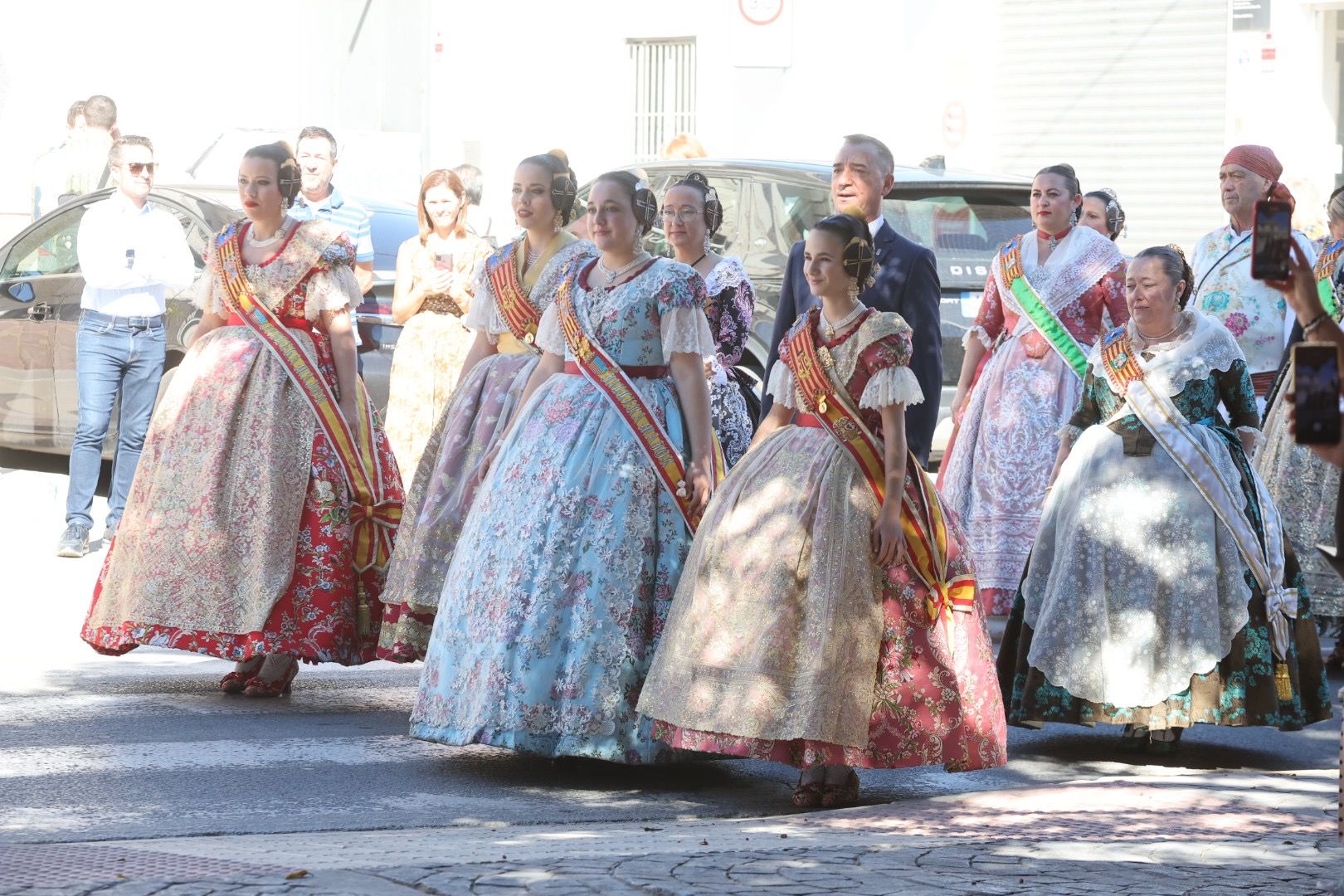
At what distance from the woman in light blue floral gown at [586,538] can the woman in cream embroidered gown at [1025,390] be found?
293 cm

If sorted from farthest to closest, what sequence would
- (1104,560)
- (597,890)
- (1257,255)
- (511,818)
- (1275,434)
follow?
1. (1275,434)
2. (1104,560)
3. (511,818)
4. (597,890)
5. (1257,255)

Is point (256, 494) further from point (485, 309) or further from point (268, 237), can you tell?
point (485, 309)

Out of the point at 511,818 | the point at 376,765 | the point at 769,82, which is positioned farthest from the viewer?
the point at 769,82

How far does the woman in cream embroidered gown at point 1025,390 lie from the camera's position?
31.5ft

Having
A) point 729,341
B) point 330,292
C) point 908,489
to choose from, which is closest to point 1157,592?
point 908,489

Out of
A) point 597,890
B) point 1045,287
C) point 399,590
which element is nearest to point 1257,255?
point 597,890

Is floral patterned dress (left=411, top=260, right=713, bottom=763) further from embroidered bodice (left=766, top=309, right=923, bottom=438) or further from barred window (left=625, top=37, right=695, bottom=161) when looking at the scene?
barred window (left=625, top=37, right=695, bottom=161)

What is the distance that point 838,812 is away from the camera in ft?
20.4

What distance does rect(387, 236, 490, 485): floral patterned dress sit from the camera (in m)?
11.0

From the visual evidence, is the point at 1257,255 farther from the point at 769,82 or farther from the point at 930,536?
the point at 769,82

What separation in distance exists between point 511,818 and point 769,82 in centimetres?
1816

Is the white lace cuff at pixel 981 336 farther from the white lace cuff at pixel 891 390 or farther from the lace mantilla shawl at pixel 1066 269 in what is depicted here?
the white lace cuff at pixel 891 390

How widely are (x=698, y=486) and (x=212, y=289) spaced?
2.43 metres

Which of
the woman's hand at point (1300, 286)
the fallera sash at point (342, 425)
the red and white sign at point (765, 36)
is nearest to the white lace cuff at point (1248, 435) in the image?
the fallera sash at point (342, 425)
